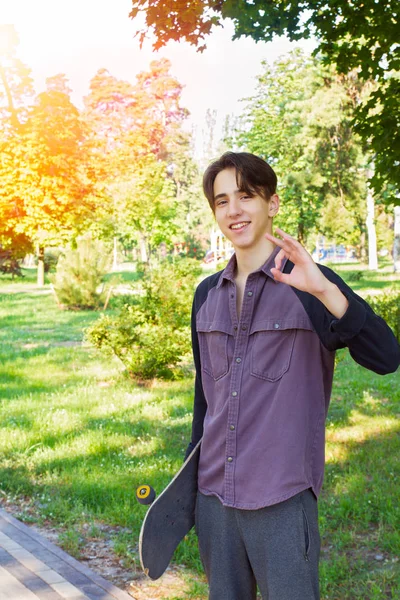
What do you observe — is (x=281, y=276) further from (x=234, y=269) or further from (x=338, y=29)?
(x=338, y=29)

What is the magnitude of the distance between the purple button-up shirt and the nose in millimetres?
186

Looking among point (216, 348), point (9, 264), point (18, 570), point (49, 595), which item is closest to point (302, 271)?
point (216, 348)

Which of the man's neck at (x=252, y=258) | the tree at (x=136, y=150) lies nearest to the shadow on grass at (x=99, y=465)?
the man's neck at (x=252, y=258)

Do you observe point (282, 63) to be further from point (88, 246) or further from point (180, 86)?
point (88, 246)

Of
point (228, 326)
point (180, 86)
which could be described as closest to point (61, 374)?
point (228, 326)

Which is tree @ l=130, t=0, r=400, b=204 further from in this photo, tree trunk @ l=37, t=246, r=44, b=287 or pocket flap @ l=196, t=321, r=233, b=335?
tree trunk @ l=37, t=246, r=44, b=287

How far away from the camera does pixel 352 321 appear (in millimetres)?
2004

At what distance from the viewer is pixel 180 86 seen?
45250 mm

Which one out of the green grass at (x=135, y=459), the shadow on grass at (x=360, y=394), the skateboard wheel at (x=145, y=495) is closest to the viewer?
the skateboard wheel at (x=145, y=495)

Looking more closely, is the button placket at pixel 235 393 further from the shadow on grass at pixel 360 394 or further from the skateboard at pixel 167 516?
the shadow on grass at pixel 360 394

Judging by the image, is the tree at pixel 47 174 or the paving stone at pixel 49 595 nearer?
the paving stone at pixel 49 595

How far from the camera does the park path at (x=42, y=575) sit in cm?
387

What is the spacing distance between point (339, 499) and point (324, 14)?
4110mm

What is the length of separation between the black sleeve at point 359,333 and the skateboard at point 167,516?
0.64 metres
